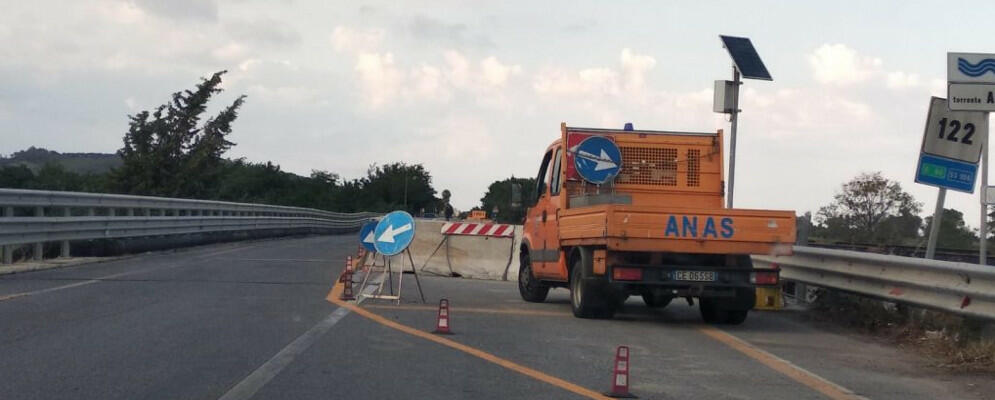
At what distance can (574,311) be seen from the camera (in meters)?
13.2

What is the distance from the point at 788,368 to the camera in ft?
30.8

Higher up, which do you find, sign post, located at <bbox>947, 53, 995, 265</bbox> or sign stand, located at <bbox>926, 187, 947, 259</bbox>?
sign post, located at <bbox>947, 53, 995, 265</bbox>

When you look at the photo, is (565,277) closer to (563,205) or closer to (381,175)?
(563,205)

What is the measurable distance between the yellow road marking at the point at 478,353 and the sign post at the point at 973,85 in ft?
19.6

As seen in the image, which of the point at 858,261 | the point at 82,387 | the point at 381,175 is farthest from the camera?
the point at 381,175

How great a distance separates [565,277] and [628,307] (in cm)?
174

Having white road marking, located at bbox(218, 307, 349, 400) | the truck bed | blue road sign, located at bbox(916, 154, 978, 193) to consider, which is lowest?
white road marking, located at bbox(218, 307, 349, 400)

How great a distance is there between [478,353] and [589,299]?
133 inches

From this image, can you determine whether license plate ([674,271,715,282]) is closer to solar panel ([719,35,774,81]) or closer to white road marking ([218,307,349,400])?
white road marking ([218,307,349,400])

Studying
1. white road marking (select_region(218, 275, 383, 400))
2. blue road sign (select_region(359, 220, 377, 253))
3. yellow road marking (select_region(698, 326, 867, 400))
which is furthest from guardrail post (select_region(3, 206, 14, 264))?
yellow road marking (select_region(698, 326, 867, 400))

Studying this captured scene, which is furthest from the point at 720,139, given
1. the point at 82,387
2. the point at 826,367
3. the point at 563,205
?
the point at 82,387

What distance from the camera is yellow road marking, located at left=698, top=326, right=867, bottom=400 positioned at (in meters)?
8.16

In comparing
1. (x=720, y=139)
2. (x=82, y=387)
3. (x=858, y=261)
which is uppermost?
(x=720, y=139)

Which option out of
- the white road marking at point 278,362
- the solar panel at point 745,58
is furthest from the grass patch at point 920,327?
the white road marking at point 278,362
